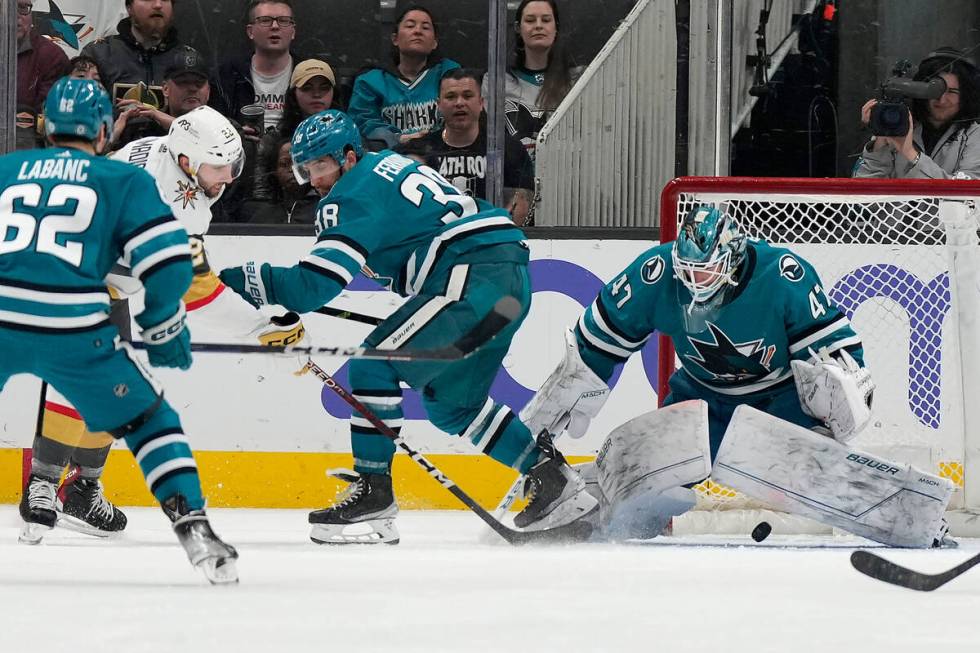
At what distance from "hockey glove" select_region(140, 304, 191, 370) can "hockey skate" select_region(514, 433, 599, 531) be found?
1092 millimetres

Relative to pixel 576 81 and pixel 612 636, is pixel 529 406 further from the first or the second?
pixel 612 636

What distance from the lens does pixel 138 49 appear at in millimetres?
4625

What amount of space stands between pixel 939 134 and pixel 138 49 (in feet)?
8.71

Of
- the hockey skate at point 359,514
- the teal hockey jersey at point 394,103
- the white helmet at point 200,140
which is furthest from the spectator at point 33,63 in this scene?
the hockey skate at point 359,514

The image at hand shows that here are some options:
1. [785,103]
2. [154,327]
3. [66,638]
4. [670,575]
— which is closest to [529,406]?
[670,575]

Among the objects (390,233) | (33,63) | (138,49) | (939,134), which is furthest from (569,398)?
(33,63)

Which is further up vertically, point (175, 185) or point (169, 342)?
point (175, 185)

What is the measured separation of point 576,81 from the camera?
15.2 feet

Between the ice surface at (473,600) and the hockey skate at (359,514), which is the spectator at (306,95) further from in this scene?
the ice surface at (473,600)

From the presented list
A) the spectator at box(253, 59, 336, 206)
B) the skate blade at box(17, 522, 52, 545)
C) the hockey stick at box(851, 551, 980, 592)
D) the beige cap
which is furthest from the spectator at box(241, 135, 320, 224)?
the hockey stick at box(851, 551, 980, 592)

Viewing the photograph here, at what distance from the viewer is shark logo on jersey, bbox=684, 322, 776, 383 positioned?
11.1 ft

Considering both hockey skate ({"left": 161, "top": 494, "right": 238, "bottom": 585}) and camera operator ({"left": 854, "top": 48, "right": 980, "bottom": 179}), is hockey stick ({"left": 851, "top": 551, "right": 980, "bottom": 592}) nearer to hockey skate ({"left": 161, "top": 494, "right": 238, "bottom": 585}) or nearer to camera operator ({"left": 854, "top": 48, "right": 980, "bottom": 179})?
hockey skate ({"left": 161, "top": 494, "right": 238, "bottom": 585})

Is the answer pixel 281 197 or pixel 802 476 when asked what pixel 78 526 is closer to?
pixel 281 197

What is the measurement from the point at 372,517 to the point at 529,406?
537mm
